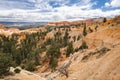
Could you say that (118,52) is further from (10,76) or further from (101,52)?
(10,76)

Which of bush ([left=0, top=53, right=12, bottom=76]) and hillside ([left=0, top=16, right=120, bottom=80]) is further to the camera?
bush ([left=0, top=53, right=12, bottom=76])

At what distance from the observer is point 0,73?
186 feet

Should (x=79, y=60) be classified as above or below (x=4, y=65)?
below

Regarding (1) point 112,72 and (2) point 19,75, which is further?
A: (2) point 19,75

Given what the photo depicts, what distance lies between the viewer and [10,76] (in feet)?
184

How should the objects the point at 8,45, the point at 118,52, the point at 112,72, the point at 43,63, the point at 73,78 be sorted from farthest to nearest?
the point at 8,45 → the point at 43,63 → the point at 73,78 → the point at 118,52 → the point at 112,72

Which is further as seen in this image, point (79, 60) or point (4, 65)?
point (79, 60)

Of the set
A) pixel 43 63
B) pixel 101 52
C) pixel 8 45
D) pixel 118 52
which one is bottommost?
pixel 43 63

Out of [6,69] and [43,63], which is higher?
[6,69]

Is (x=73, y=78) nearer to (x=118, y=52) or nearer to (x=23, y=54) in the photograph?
(x=118, y=52)

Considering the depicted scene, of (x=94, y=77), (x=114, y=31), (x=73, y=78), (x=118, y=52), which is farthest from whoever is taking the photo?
(x=114, y=31)

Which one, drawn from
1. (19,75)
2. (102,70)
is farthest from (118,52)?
(19,75)

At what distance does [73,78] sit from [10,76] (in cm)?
1779

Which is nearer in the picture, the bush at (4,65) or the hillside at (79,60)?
the hillside at (79,60)
